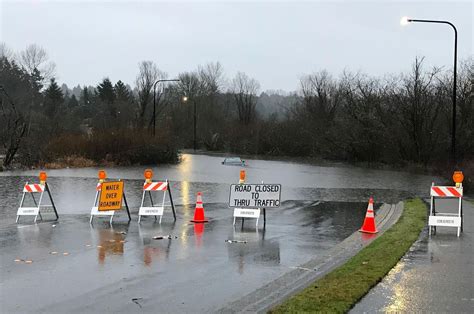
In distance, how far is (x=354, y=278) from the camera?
669cm

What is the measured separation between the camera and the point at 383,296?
602 cm

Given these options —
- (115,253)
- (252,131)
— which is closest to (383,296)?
(115,253)

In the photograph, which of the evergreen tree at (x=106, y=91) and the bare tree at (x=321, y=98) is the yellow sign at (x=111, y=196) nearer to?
the bare tree at (x=321, y=98)

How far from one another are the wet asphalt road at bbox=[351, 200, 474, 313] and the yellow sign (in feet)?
22.5

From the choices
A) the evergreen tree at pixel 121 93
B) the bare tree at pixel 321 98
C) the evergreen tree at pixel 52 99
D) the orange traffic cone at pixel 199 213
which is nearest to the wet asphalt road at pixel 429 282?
the orange traffic cone at pixel 199 213

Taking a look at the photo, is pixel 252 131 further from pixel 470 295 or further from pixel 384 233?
pixel 470 295

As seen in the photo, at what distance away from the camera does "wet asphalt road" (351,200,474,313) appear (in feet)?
18.5

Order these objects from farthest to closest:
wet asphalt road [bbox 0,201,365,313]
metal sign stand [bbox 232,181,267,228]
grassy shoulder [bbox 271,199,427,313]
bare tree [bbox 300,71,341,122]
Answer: bare tree [bbox 300,71,341,122], metal sign stand [bbox 232,181,267,228], wet asphalt road [bbox 0,201,365,313], grassy shoulder [bbox 271,199,427,313]

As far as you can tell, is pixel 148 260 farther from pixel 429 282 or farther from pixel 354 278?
pixel 429 282

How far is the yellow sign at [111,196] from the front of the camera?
39.9 feet

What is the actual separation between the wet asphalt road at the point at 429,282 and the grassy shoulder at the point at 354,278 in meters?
0.12

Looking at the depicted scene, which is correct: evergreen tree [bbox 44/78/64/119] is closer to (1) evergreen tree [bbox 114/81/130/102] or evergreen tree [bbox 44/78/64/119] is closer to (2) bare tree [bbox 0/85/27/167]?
(1) evergreen tree [bbox 114/81/130/102]

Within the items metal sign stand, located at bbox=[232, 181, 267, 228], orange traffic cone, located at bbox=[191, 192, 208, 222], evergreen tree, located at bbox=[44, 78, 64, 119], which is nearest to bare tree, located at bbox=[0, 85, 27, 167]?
orange traffic cone, located at bbox=[191, 192, 208, 222]

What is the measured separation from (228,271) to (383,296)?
237cm
